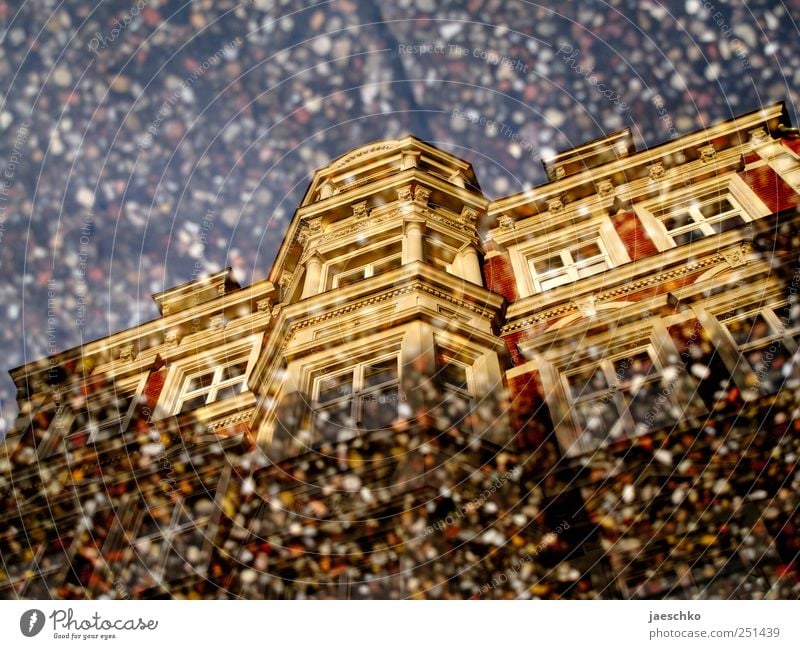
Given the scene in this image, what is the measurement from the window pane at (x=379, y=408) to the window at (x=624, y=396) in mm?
3055

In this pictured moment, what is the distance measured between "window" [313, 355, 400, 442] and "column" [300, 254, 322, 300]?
11.7 feet

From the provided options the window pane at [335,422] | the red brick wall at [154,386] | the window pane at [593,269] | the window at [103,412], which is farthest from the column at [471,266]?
the window at [103,412]

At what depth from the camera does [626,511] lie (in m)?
10.2

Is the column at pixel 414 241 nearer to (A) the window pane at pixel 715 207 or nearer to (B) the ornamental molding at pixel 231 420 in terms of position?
(B) the ornamental molding at pixel 231 420

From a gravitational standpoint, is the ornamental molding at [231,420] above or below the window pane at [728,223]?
below

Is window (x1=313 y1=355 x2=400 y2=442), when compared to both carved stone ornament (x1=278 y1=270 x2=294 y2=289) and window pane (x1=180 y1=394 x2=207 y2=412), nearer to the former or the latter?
window pane (x1=180 y1=394 x2=207 y2=412)

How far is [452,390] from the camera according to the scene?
41.8 feet

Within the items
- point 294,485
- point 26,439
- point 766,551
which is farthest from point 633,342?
point 26,439

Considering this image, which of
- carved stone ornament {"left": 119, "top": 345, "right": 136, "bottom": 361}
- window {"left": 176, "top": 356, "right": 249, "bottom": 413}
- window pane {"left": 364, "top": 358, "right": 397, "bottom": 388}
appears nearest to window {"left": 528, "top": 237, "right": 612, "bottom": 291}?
window pane {"left": 364, "top": 358, "right": 397, "bottom": 388}

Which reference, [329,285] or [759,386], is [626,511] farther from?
[329,285]

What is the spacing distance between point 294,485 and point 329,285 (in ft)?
23.8

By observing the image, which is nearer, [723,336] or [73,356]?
[723,336]

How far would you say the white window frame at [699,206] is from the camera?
55.9 feet

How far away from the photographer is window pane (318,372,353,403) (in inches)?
530
